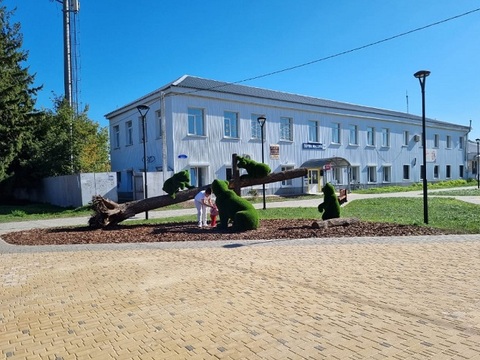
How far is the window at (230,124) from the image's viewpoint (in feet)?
96.3

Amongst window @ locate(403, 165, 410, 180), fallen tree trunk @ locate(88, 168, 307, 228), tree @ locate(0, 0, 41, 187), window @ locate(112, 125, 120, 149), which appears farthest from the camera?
window @ locate(403, 165, 410, 180)

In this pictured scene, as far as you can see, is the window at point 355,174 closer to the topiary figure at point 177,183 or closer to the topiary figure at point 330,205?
the topiary figure at point 330,205

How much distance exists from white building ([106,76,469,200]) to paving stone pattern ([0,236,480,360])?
1854 cm

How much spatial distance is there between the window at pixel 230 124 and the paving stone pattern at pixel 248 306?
71.1 ft

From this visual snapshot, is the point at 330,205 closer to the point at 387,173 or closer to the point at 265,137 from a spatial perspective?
the point at 265,137

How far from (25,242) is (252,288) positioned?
8.64 m

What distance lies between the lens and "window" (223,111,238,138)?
29.4 m

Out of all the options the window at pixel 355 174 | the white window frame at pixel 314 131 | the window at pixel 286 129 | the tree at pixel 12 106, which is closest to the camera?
the tree at pixel 12 106

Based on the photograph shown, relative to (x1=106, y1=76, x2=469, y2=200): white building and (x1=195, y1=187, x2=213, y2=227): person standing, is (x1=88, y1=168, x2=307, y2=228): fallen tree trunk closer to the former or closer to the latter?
(x1=195, y1=187, x2=213, y2=227): person standing

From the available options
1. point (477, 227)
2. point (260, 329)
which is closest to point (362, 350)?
point (260, 329)

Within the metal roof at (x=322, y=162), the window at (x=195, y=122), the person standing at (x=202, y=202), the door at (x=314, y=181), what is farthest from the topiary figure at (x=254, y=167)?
the door at (x=314, y=181)

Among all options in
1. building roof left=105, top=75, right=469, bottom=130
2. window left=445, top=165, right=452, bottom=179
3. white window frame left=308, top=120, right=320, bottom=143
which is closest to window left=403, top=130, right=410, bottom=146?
building roof left=105, top=75, right=469, bottom=130

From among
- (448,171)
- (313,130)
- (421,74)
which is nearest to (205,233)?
(421,74)

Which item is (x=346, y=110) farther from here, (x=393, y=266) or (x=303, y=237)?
(x=393, y=266)
